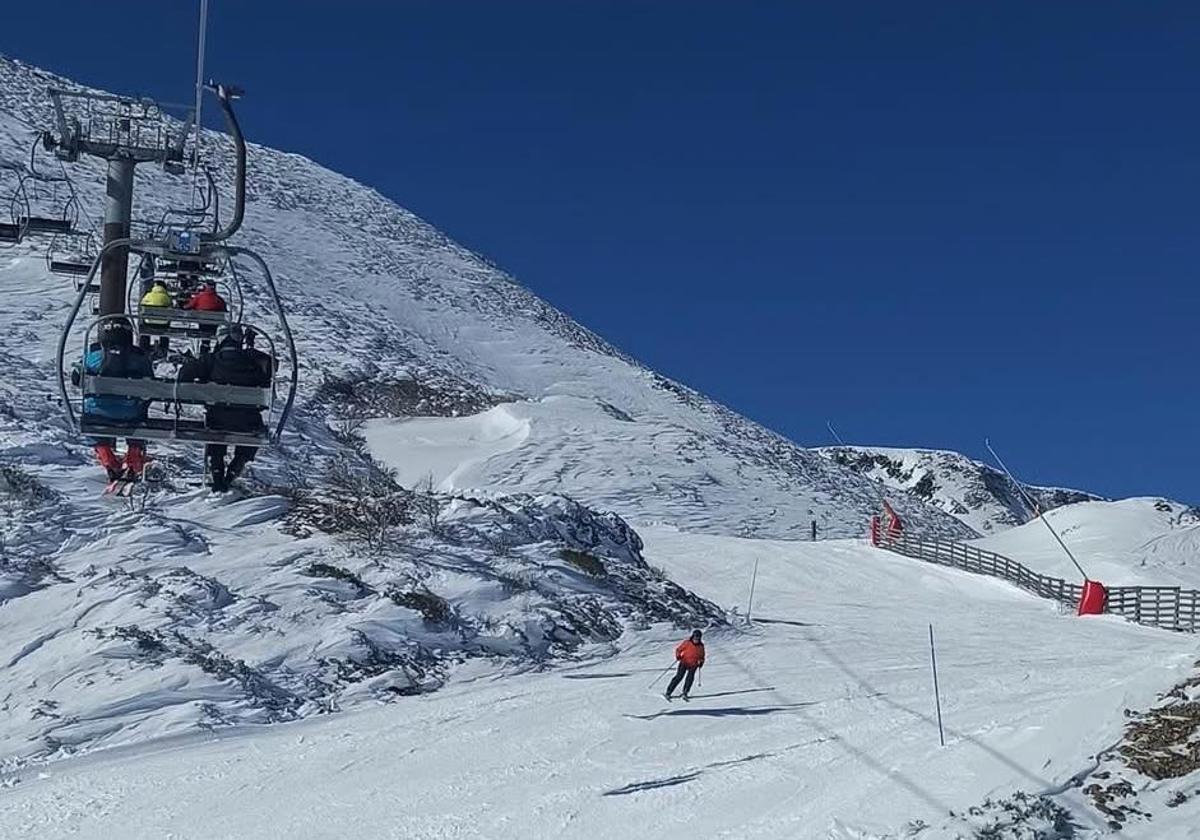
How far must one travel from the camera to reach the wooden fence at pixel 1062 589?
36125 millimetres

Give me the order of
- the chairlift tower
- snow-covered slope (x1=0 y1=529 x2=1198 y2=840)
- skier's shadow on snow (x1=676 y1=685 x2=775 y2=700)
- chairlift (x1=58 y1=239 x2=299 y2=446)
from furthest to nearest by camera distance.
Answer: skier's shadow on snow (x1=676 y1=685 x2=775 y2=700), snow-covered slope (x1=0 y1=529 x2=1198 y2=840), the chairlift tower, chairlift (x1=58 y1=239 x2=299 y2=446)

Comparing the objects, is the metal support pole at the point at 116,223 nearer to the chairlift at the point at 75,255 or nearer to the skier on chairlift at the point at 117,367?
the skier on chairlift at the point at 117,367

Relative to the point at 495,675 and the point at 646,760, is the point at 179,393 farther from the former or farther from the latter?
the point at 495,675

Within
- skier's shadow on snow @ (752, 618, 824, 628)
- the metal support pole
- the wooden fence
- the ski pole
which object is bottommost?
Result: the ski pole

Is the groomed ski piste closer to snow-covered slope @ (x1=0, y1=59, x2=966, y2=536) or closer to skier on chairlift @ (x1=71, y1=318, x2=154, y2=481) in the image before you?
skier on chairlift @ (x1=71, y1=318, x2=154, y2=481)

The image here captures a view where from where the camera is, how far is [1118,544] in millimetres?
53531

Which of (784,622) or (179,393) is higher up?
(179,393)

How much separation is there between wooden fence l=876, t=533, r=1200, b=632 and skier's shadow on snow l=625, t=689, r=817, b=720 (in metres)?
17.9

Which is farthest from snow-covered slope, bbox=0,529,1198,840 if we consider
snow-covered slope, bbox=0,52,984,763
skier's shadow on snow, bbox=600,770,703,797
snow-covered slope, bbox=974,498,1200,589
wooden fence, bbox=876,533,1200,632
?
snow-covered slope, bbox=974,498,1200,589

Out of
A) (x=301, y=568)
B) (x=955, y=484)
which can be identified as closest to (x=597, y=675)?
(x=301, y=568)

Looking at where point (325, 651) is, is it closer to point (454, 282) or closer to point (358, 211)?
point (454, 282)

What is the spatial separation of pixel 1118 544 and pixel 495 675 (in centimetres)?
3703

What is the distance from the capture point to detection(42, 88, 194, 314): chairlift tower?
11539 mm

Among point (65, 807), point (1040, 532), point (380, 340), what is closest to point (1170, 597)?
point (1040, 532)
